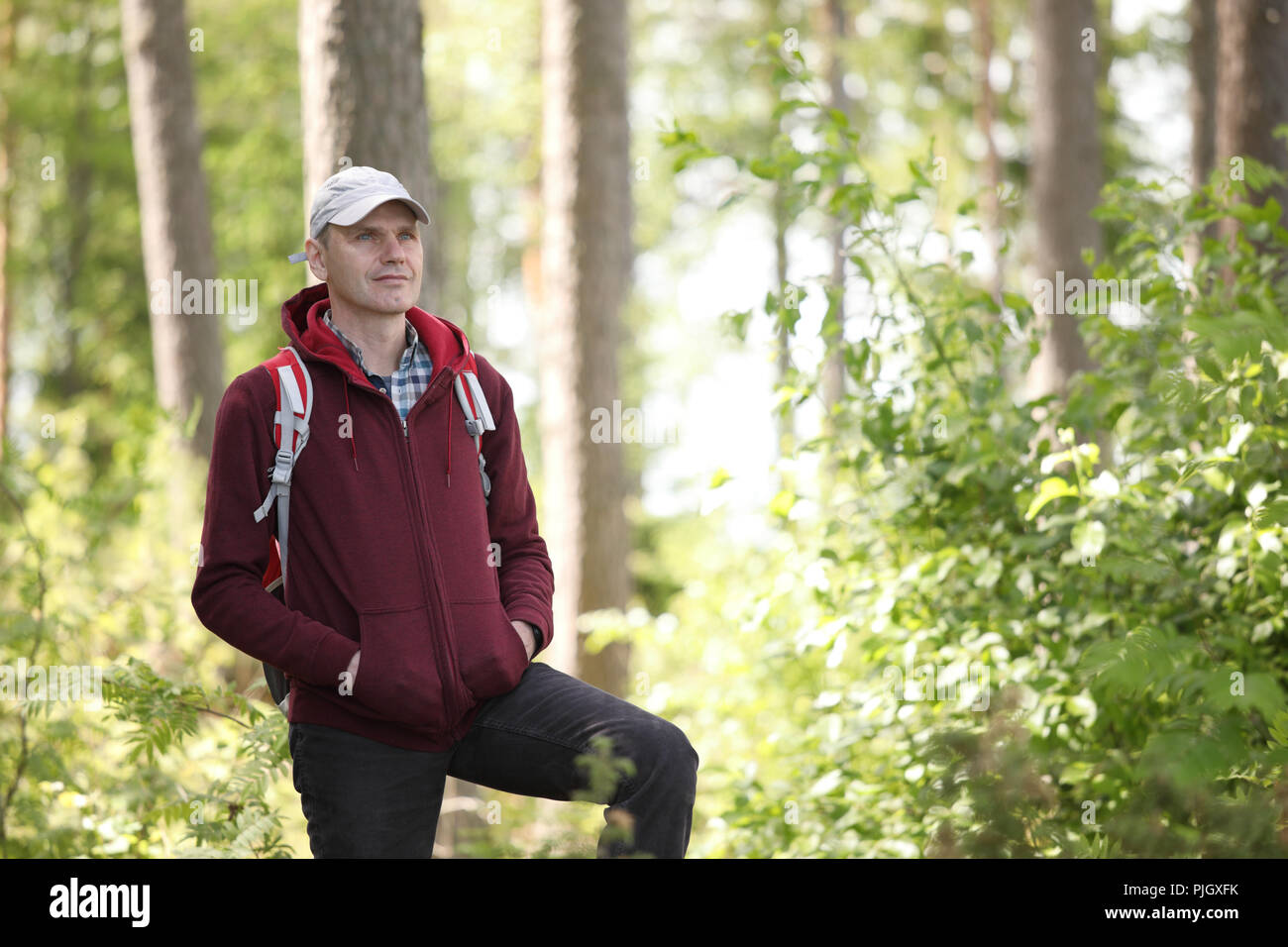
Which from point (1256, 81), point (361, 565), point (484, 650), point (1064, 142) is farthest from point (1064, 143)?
point (361, 565)

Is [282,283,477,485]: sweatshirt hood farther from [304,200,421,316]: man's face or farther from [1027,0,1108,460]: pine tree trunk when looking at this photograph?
[1027,0,1108,460]: pine tree trunk

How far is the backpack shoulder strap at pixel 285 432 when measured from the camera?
299cm

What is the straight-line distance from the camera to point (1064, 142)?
1177cm

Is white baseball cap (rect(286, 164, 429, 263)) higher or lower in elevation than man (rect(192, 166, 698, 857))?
higher

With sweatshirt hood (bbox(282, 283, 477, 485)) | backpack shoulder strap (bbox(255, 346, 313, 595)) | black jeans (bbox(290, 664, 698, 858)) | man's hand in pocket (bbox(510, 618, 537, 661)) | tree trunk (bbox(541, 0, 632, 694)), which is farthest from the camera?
tree trunk (bbox(541, 0, 632, 694))

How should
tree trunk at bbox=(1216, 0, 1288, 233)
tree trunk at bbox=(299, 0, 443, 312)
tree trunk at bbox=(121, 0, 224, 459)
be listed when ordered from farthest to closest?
tree trunk at bbox=(121, 0, 224, 459), tree trunk at bbox=(1216, 0, 1288, 233), tree trunk at bbox=(299, 0, 443, 312)

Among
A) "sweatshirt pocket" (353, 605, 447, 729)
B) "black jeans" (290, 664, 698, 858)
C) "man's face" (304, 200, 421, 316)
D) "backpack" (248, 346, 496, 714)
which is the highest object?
"man's face" (304, 200, 421, 316)

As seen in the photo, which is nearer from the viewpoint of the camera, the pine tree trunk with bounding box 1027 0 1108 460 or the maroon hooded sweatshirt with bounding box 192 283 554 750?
the maroon hooded sweatshirt with bounding box 192 283 554 750

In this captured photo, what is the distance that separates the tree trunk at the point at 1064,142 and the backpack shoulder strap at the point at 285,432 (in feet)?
31.5

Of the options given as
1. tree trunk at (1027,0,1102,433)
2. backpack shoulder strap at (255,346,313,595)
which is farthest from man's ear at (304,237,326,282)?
tree trunk at (1027,0,1102,433)

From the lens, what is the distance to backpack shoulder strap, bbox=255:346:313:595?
2.99 meters
